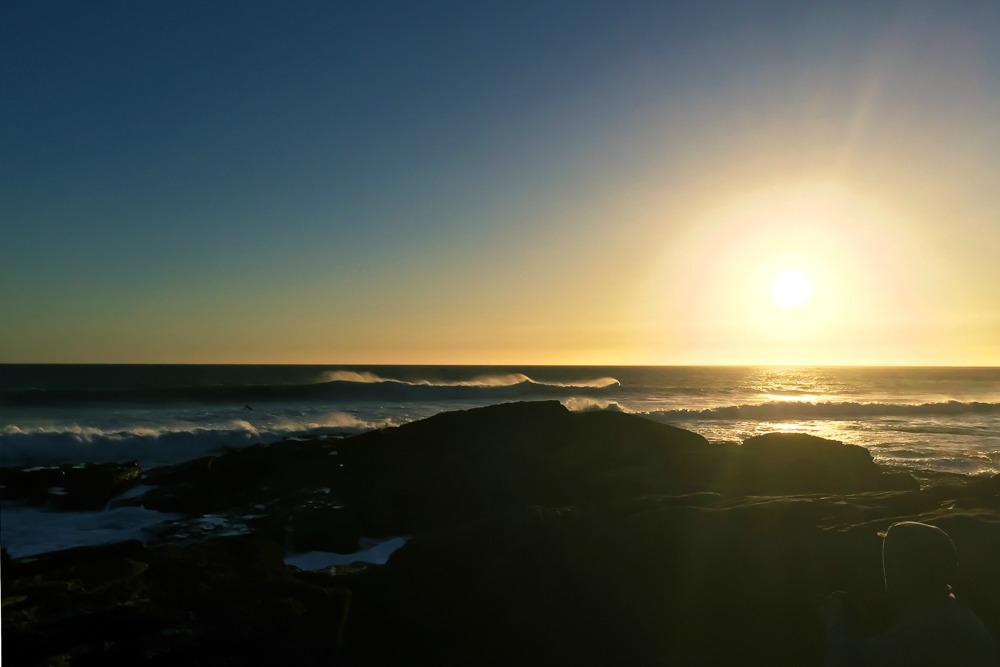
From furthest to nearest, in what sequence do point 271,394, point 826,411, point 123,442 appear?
1. point 271,394
2. point 826,411
3. point 123,442

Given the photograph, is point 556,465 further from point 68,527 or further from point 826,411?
point 826,411

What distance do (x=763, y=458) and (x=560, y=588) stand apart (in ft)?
30.8

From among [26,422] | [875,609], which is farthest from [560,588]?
[26,422]

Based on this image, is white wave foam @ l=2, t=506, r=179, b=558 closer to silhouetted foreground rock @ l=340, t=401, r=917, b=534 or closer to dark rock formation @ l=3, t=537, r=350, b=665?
dark rock formation @ l=3, t=537, r=350, b=665

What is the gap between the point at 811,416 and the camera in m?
47.1

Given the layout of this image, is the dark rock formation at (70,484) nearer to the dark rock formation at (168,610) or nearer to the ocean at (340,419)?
the ocean at (340,419)

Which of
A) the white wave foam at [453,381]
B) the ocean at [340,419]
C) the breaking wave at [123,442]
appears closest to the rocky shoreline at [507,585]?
the breaking wave at [123,442]

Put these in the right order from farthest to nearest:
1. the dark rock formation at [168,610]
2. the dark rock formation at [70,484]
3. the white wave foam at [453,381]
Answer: the white wave foam at [453,381] → the dark rock formation at [70,484] → the dark rock formation at [168,610]

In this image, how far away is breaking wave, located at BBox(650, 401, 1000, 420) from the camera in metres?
45.2

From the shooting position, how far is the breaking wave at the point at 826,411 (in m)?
45.2

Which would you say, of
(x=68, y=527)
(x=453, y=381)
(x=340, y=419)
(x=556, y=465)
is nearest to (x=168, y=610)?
(x=68, y=527)

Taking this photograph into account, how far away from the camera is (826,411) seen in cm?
4959

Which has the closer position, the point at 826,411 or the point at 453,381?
the point at 826,411

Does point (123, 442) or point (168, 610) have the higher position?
point (123, 442)
